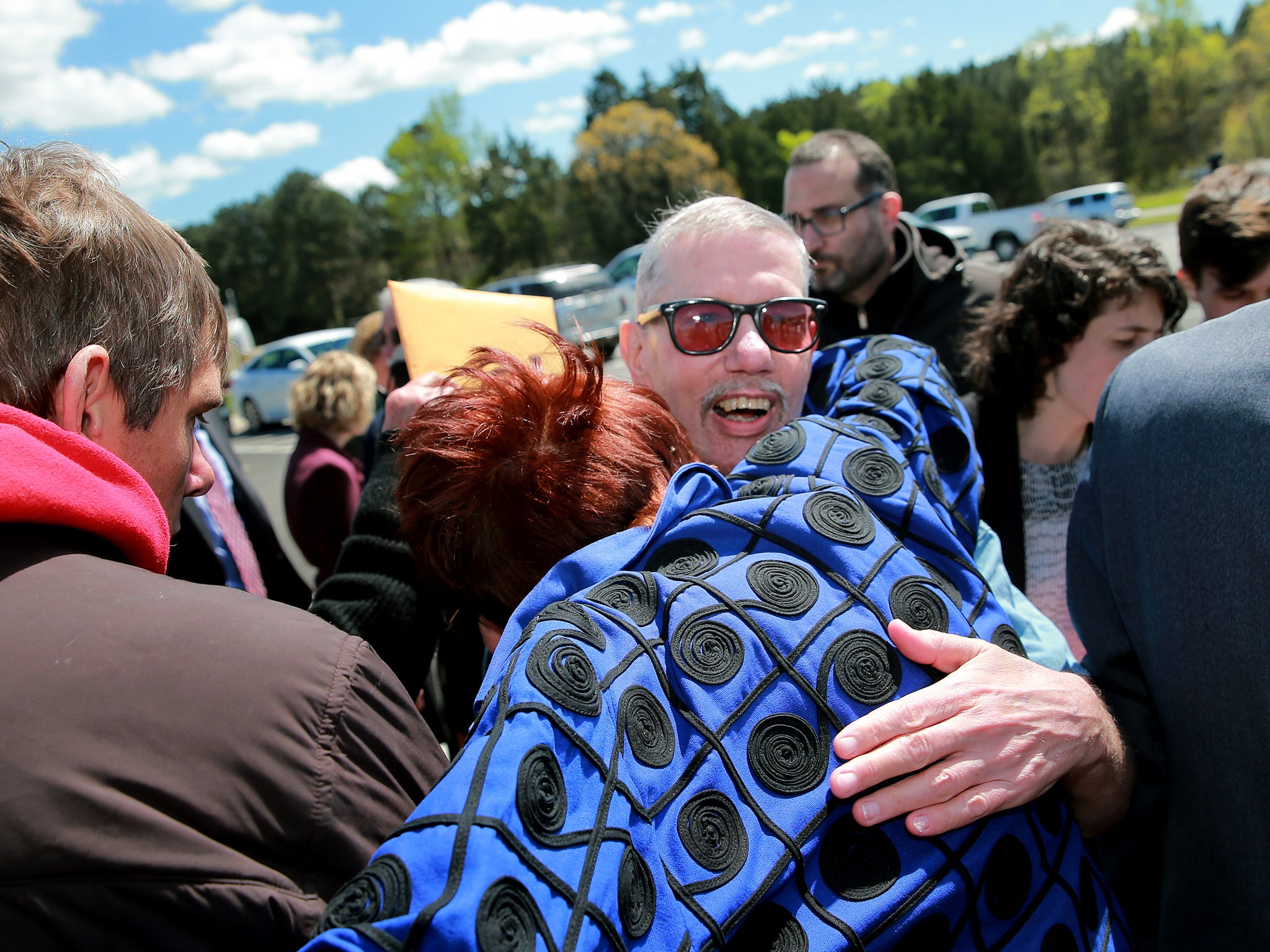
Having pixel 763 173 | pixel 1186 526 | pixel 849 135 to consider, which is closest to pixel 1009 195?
pixel 763 173

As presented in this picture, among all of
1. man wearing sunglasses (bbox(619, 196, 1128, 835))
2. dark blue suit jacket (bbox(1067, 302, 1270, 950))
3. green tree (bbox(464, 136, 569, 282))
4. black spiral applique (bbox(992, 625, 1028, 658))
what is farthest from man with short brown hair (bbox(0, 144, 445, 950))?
green tree (bbox(464, 136, 569, 282))

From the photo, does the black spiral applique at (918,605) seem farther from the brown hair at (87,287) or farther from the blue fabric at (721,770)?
the brown hair at (87,287)

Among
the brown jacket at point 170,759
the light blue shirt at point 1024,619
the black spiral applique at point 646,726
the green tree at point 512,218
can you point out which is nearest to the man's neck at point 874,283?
the light blue shirt at point 1024,619

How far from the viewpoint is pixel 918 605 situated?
46.8 inches

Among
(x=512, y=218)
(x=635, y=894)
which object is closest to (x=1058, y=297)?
(x=635, y=894)

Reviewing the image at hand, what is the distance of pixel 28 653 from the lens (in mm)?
856

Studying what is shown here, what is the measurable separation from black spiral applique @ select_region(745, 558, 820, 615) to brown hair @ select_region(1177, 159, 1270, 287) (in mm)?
2346

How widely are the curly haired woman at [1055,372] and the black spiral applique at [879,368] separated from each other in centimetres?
87

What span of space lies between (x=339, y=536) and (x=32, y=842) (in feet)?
9.41

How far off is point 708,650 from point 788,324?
1144 mm

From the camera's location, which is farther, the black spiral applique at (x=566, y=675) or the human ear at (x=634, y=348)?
the human ear at (x=634, y=348)

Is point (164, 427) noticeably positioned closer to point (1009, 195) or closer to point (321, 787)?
point (321, 787)

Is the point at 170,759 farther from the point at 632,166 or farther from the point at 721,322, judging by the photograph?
the point at 632,166

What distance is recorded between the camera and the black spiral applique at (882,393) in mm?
1646
